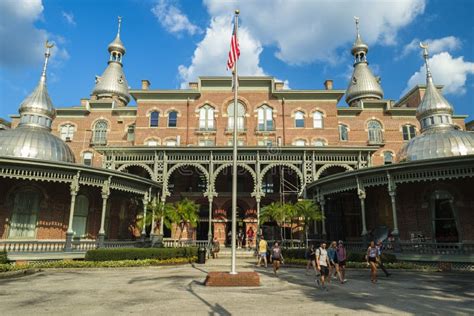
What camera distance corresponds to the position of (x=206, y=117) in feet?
114

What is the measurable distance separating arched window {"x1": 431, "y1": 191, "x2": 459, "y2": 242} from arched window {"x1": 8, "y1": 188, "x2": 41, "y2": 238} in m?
24.8

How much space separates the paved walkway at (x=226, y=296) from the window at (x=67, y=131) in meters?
26.7

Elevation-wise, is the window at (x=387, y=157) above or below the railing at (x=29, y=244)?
above

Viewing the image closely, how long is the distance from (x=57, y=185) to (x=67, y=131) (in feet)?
61.8

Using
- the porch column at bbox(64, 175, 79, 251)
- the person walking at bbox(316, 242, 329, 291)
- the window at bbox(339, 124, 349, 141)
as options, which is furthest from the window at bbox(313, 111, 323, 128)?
the person walking at bbox(316, 242, 329, 291)

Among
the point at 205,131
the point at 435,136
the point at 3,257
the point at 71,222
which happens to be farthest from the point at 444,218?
the point at 3,257

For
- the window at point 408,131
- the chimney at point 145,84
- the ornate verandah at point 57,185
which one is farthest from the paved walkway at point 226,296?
the chimney at point 145,84

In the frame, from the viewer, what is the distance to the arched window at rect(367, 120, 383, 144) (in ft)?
119

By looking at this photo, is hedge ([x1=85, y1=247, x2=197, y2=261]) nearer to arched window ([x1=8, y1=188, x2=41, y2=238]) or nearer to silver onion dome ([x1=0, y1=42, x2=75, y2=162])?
arched window ([x1=8, y1=188, x2=41, y2=238])

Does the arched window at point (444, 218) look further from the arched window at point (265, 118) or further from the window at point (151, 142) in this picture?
the window at point (151, 142)

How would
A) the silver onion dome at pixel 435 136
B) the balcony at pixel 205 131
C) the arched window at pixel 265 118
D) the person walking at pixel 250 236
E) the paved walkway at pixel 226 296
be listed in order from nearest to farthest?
1. the paved walkway at pixel 226 296
2. the silver onion dome at pixel 435 136
3. the person walking at pixel 250 236
4. the balcony at pixel 205 131
5. the arched window at pixel 265 118

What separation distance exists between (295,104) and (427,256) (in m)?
21.5

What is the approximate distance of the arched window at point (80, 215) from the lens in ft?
73.5

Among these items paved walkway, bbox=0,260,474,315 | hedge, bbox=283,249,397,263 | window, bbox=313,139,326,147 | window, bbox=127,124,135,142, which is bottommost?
paved walkway, bbox=0,260,474,315
